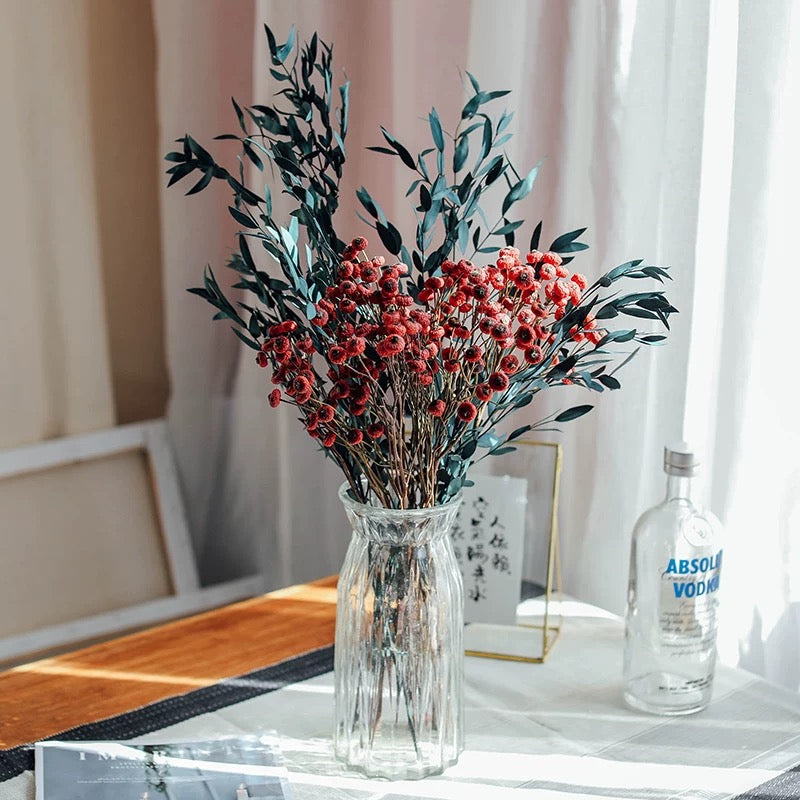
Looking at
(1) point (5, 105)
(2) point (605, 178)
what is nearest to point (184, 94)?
(1) point (5, 105)

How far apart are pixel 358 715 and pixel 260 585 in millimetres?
1033

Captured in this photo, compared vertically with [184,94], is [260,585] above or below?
below

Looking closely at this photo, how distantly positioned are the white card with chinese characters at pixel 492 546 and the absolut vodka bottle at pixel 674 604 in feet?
0.47

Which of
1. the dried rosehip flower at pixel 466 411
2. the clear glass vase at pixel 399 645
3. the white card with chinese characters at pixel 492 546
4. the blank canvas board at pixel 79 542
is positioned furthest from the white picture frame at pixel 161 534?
the dried rosehip flower at pixel 466 411

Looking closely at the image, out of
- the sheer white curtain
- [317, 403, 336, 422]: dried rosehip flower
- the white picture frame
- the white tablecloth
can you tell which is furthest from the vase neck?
the white picture frame

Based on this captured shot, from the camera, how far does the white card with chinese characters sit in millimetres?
1174

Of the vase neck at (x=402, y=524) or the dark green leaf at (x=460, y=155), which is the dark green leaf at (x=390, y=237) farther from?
the vase neck at (x=402, y=524)

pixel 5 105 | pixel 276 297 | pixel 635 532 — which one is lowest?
pixel 635 532

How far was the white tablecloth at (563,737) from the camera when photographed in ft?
3.10

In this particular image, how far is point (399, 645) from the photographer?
92cm

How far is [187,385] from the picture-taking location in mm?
1982

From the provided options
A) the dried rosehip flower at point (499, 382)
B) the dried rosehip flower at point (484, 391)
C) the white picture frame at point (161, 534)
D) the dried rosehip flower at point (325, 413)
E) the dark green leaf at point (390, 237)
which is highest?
the dark green leaf at point (390, 237)

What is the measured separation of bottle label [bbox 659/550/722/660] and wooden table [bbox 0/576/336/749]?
0.36 meters

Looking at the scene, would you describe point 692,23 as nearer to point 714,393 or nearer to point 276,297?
point 714,393
